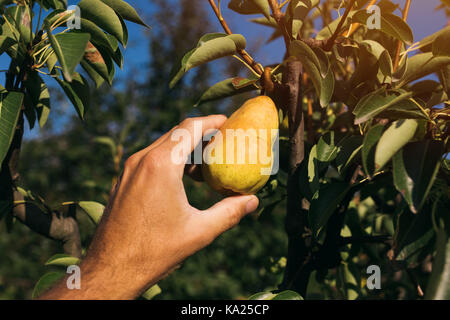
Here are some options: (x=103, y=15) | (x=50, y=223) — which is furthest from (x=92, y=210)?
(x=103, y=15)

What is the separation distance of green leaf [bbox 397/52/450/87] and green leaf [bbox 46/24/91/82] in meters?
0.68

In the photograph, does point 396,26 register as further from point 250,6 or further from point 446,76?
point 250,6

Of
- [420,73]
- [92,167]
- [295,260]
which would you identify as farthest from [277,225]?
[420,73]

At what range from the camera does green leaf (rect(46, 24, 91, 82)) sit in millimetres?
656

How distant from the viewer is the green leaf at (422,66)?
2.40ft

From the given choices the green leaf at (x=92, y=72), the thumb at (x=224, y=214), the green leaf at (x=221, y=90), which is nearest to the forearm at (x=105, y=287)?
the thumb at (x=224, y=214)

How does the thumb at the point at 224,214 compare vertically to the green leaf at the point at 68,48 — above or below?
below

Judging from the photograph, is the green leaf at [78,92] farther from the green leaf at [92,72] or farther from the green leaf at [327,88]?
the green leaf at [327,88]

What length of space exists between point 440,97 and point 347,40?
25 cm

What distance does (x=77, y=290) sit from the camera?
2.31ft

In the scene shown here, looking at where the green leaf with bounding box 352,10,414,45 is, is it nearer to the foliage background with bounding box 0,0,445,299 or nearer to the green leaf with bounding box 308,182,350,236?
the green leaf with bounding box 308,182,350,236

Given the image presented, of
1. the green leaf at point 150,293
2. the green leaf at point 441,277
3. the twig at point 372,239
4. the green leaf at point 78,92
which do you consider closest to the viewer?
the green leaf at point 441,277

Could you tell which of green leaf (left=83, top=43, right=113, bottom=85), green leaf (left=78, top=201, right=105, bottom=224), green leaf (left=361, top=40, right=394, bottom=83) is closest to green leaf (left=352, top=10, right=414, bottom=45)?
green leaf (left=361, top=40, right=394, bottom=83)

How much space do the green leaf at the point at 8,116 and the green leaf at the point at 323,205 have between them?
0.67m
